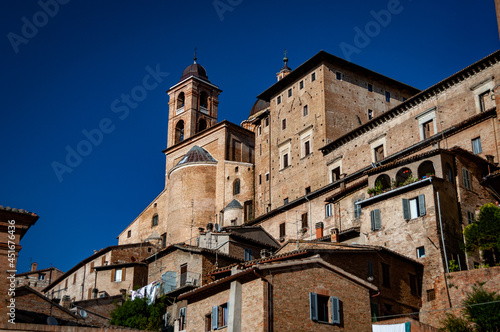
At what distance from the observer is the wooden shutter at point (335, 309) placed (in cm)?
2328

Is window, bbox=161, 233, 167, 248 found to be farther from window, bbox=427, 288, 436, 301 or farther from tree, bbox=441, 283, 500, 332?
tree, bbox=441, 283, 500, 332

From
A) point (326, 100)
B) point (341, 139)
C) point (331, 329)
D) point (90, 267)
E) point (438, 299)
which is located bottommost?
point (331, 329)

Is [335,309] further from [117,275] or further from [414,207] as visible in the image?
[117,275]

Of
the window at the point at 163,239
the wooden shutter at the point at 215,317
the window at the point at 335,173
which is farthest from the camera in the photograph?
the window at the point at 163,239

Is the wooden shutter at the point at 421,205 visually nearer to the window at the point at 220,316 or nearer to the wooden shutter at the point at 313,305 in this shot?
the wooden shutter at the point at 313,305

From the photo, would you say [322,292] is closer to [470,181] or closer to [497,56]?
[470,181]

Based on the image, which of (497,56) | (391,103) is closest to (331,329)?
(497,56)

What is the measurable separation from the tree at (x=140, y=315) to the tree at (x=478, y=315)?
14.5 m

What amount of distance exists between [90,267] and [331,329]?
2858cm

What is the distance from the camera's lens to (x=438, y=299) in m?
28.6

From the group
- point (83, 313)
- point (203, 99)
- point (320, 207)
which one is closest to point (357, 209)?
point (320, 207)

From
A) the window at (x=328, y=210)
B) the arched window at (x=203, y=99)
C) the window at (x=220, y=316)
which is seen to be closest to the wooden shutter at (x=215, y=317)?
the window at (x=220, y=316)

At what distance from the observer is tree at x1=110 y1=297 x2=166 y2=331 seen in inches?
1320

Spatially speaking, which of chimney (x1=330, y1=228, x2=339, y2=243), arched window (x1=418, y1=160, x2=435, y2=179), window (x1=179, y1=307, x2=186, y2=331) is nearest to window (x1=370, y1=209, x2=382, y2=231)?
chimney (x1=330, y1=228, x2=339, y2=243)
